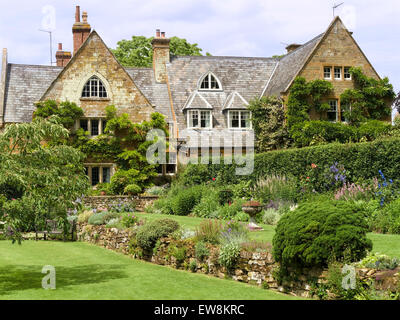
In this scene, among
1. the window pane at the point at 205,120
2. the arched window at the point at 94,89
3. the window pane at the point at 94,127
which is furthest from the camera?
the window pane at the point at 205,120

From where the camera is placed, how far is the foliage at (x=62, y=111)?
31.2 meters

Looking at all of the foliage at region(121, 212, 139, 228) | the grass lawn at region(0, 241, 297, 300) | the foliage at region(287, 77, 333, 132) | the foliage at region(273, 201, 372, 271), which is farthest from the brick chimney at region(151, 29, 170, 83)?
the foliage at region(273, 201, 372, 271)

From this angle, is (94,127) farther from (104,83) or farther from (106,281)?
(106,281)

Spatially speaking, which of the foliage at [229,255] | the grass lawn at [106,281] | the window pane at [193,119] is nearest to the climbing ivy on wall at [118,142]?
the window pane at [193,119]

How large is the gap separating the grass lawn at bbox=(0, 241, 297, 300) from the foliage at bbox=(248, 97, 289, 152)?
1695cm

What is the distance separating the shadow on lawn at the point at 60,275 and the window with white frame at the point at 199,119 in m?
20.0

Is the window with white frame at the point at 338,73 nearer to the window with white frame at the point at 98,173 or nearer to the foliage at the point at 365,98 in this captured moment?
the foliage at the point at 365,98

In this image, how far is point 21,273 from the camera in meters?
13.4

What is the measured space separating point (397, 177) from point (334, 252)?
8824 mm

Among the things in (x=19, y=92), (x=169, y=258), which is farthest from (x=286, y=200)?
(x=19, y=92)

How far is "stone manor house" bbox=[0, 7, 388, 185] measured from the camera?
32531 mm

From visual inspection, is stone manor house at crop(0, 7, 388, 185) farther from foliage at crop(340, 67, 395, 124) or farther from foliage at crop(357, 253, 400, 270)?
foliage at crop(357, 253, 400, 270)

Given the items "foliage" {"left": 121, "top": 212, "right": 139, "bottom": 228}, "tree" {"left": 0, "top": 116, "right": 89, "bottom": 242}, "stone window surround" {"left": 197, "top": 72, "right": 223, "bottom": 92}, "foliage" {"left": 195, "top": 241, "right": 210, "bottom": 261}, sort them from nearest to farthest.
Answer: "tree" {"left": 0, "top": 116, "right": 89, "bottom": 242}, "foliage" {"left": 195, "top": 241, "right": 210, "bottom": 261}, "foliage" {"left": 121, "top": 212, "right": 139, "bottom": 228}, "stone window surround" {"left": 197, "top": 72, "right": 223, "bottom": 92}

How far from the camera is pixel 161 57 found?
37469 mm
